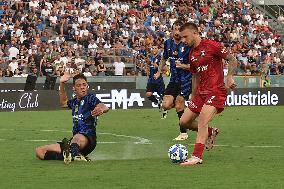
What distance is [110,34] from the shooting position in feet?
130

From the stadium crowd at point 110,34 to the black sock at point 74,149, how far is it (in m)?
22.7

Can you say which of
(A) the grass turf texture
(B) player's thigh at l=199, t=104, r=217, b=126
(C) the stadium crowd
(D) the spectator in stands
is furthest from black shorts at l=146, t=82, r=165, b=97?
(B) player's thigh at l=199, t=104, r=217, b=126

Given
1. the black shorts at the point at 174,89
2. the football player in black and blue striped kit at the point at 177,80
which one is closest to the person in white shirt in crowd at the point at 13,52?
the football player in black and blue striped kit at the point at 177,80

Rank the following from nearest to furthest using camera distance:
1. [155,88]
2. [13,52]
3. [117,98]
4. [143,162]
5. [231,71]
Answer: [143,162] < [231,71] < [155,88] < [117,98] < [13,52]

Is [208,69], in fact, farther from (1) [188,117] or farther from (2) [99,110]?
(2) [99,110]

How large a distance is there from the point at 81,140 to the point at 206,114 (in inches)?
78.3

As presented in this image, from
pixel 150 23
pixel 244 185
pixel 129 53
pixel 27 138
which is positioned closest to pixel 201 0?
pixel 150 23

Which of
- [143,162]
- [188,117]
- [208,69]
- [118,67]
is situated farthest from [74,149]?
[118,67]

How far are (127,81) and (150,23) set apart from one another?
662 cm

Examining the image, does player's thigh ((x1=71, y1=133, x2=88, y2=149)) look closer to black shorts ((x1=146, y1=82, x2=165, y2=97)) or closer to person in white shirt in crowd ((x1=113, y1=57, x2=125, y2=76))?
black shorts ((x1=146, y1=82, x2=165, y2=97))

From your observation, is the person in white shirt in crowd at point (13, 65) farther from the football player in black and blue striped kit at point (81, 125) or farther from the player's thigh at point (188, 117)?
the player's thigh at point (188, 117)

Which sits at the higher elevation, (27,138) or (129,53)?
(129,53)

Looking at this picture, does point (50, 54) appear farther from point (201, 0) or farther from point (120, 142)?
point (120, 142)

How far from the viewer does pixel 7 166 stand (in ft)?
38.8
